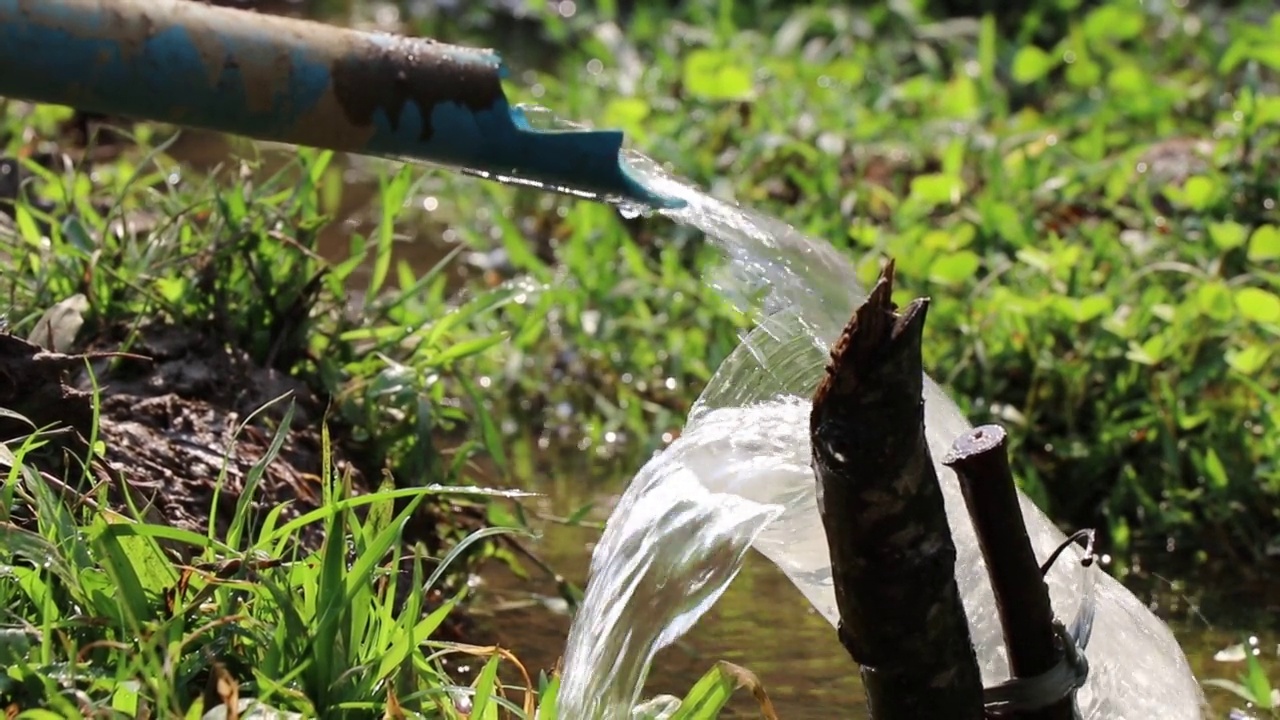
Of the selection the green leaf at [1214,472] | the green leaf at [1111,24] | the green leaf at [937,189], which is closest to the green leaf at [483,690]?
the green leaf at [1214,472]

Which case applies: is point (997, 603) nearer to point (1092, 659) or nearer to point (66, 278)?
point (1092, 659)

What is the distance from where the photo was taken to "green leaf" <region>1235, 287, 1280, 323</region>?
3.40 m

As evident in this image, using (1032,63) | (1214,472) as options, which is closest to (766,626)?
→ (1214,472)

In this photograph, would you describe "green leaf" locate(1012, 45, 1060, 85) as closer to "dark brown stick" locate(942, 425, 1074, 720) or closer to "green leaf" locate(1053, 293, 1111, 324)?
"green leaf" locate(1053, 293, 1111, 324)

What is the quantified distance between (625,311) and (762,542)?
2.04 m

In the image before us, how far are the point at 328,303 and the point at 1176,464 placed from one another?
5.12ft

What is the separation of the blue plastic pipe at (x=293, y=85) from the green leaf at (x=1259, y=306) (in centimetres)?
152

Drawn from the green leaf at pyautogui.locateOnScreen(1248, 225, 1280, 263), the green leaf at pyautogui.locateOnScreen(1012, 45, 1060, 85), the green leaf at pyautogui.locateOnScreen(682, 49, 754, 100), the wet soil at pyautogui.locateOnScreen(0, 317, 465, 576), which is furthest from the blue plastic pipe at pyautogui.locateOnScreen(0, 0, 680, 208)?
the green leaf at pyautogui.locateOnScreen(1012, 45, 1060, 85)

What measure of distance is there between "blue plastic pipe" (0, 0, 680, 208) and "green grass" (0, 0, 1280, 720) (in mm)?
375

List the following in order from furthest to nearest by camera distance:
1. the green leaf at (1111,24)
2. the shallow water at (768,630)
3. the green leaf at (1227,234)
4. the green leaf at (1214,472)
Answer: the green leaf at (1111,24)
the green leaf at (1227,234)
the green leaf at (1214,472)
the shallow water at (768,630)

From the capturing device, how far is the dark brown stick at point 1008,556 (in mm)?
1894

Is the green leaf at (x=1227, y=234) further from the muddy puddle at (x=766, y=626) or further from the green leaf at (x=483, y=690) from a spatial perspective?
the green leaf at (x=483, y=690)

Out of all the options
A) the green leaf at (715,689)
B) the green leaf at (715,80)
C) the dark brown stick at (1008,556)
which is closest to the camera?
the dark brown stick at (1008,556)

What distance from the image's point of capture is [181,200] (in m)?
3.09
